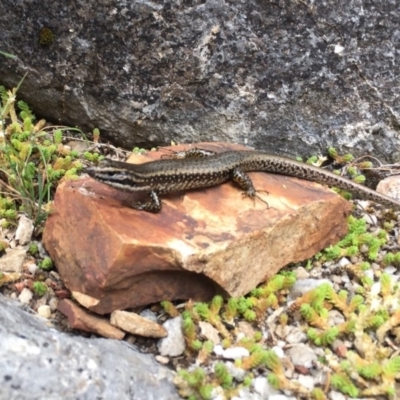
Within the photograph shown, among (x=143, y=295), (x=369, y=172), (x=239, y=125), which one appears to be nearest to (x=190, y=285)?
(x=143, y=295)

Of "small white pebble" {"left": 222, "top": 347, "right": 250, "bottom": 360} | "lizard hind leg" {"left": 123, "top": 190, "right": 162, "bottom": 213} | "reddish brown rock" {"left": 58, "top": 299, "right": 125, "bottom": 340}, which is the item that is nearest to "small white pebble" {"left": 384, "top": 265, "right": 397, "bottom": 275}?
"small white pebble" {"left": 222, "top": 347, "right": 250, "bottom": 360}

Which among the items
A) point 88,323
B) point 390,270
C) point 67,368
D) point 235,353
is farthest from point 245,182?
point 67,368

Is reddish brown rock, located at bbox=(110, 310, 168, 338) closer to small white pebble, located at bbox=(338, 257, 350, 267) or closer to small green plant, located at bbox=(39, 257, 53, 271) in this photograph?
small green plant, located at bbox=(39, 257, 53, 271)

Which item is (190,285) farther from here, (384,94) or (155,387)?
(384,94)

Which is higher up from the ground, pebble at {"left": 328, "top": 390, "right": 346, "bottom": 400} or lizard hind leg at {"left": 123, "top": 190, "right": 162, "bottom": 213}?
lizard hind leg at {"left": 123, "top": 190, "right": 162, "bottom": 213}

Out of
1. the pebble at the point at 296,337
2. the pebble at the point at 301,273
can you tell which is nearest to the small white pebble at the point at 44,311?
the pebble at the point at 296,337

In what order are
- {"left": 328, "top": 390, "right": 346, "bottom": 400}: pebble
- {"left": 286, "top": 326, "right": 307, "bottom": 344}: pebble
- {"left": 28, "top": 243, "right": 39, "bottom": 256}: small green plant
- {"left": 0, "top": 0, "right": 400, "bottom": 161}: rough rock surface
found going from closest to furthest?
{"left": 328, "top": 390, "right": 346, "bottom": 400}: pebble → {"left": 286, "top": 326, "right": 307, "bottom": 344}: pebble → {"left": 28, "top": 243, "right": 39, "bottom": 256}: small green plant → {"left": 0, "top": 0, "right": 400, "bottom": 161}: rough rock surface
